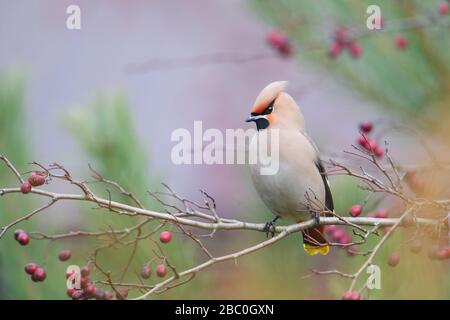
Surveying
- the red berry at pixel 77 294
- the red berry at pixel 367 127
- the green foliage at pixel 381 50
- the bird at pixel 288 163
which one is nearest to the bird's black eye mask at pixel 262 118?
the bird at pixel 288 163

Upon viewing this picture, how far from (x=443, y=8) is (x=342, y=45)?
0.16m

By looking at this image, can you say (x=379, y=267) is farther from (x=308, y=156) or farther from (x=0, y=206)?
(x=0, y=206)

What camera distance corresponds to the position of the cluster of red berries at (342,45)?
1.69 m

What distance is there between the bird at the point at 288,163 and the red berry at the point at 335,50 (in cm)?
10

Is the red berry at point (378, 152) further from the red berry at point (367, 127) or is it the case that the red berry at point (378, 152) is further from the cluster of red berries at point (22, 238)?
the cluster of red berries at point (22, 238)

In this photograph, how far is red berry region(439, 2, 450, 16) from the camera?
5.38ft

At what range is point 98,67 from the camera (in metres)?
2.50

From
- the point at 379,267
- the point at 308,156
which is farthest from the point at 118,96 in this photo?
the point at 379,267

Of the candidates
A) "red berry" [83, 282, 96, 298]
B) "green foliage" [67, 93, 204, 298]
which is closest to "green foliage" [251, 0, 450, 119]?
"green foliage" [67, 93, 204, 298]

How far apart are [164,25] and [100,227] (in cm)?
109

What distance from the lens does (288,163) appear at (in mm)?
1713

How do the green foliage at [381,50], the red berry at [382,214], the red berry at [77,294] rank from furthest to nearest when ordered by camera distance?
1. the green foliage at [381,50]
2. the red berry at [382,214]
3. the red berry at [77,294]

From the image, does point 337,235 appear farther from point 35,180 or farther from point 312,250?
point 35,180

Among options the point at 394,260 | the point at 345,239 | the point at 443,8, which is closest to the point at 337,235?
the point at 345,239
